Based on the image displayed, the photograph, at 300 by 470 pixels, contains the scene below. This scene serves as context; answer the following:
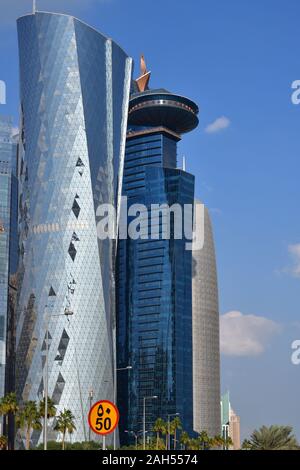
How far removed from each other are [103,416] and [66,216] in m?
156

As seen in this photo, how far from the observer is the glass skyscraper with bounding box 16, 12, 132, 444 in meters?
175

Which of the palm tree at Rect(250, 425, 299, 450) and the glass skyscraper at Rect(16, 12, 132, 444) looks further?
the glass skyscraper at Rect(16, 12, 132, 444)

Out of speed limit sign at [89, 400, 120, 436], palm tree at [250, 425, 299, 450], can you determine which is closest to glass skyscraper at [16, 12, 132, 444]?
palm tree at [250, 425, 299, 450]

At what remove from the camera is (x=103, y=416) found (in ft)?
79.5

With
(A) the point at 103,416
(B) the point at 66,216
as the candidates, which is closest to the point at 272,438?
(A) the point at 103,416

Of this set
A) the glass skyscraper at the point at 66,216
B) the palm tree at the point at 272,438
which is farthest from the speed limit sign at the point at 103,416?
the glass skyscraper at the point at 66,216

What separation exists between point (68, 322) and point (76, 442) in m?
24.0

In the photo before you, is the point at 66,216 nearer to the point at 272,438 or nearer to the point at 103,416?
the point at 272,438

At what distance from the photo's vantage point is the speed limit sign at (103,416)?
24141 mm

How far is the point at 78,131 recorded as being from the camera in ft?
585

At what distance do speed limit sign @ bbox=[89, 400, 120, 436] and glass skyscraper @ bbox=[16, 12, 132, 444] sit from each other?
150674 millimetres

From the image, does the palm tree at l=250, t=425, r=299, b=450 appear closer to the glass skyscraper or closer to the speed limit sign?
the speed limit sign

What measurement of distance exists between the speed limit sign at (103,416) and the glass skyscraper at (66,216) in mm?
150674
